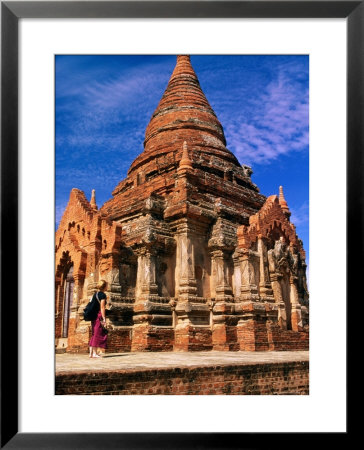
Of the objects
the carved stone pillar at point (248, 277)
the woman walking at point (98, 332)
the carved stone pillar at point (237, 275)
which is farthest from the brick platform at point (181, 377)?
the carved stone pillar at point (237, 275)

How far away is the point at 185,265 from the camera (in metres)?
12.3

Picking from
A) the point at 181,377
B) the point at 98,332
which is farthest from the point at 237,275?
the point at 181,377

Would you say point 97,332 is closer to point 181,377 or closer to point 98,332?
point 98,332

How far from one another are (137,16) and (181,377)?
5256mm

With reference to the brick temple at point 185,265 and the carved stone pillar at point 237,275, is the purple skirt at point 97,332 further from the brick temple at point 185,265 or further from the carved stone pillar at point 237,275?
the carved stone pillar at point 237,275

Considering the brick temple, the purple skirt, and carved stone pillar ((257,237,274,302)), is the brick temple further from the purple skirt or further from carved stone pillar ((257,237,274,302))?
the purple skirt

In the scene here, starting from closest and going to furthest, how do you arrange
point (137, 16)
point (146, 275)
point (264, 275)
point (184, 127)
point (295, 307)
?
1. point (137, 16)
2. point (146, 275)
3. point (264, 275)
4. point (295, 307)
5. point (184, 127)

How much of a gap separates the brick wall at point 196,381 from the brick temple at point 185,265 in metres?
2.72

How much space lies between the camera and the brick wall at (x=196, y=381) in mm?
6656
